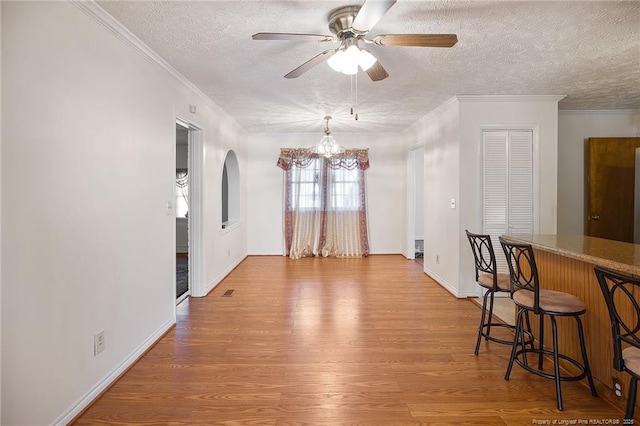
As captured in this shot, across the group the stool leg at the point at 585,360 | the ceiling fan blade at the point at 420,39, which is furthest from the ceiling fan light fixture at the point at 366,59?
the stool leg at the point at 585,360

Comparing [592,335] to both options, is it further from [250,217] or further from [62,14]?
[250,217]

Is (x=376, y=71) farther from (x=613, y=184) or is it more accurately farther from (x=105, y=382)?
(x=613, y=184)

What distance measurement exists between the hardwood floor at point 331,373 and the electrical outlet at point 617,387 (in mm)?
92

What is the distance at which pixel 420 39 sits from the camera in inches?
77.5

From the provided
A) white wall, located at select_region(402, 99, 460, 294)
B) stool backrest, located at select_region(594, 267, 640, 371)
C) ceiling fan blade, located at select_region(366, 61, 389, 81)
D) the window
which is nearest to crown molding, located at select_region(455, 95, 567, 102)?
white wall, located at select_region(402, 99, 460, 294)

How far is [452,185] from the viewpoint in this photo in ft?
13.8

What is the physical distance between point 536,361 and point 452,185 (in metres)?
2.28

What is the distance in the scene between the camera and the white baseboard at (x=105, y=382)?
181 cm

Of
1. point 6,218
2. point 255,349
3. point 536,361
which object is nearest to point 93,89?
point 6,218

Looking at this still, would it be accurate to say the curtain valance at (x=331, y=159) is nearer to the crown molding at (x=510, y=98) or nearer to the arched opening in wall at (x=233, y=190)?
the arched opening in wall at (x=233, y=190)

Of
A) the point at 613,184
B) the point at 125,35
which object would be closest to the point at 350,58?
the point at 125,35

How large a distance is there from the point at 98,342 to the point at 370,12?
260 cm

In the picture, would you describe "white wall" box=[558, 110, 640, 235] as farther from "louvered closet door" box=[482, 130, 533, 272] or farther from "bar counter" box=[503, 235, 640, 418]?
"bar counter" box=[503, 235, 640, 418]

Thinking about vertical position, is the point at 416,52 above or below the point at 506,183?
above
